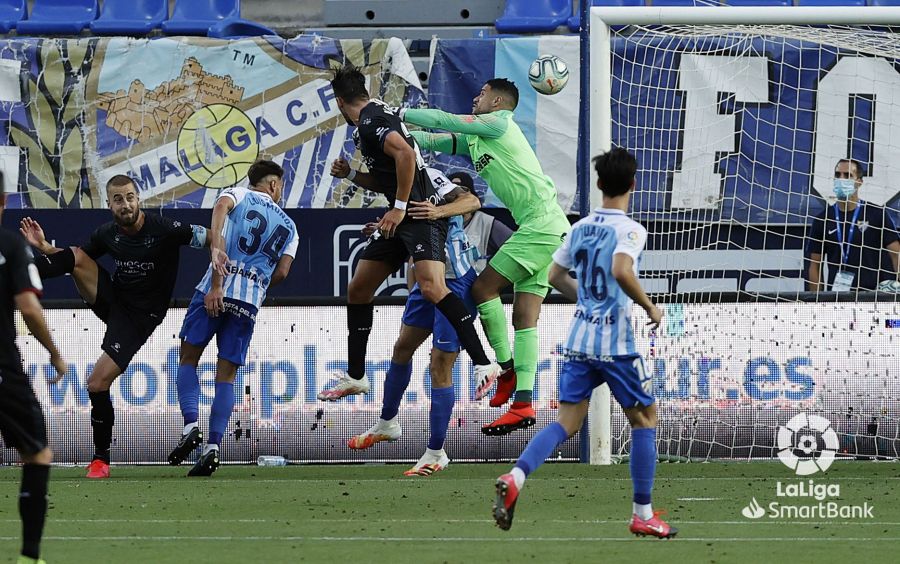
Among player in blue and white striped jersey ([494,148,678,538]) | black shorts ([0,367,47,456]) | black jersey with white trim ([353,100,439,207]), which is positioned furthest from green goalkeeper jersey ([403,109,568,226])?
black shorts ([0,367,47,456])

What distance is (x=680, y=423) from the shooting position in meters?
10.6

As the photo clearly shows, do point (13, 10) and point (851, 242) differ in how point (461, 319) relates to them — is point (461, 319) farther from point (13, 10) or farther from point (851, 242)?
point (13, 10)

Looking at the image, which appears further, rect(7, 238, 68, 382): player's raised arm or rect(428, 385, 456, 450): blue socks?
rect(428, 385, 456, 450): blue socks

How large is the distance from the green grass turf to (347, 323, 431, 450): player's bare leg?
0.29 meters

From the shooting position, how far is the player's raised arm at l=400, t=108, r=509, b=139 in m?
8.88

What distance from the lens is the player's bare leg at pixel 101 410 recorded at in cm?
942

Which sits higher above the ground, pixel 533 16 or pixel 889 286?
pixel 533 16

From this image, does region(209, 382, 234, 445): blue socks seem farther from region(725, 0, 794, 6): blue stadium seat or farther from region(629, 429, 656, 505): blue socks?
region(725, 0, 794, 6): blue stadium seat

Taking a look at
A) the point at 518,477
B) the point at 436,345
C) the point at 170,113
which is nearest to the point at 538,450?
the point at 518,477

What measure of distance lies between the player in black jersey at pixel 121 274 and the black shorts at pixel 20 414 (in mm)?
4315

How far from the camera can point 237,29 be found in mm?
15508

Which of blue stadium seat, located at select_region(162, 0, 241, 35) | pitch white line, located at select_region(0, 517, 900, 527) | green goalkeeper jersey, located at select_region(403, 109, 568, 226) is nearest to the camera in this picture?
pitch white line, located at select_region(0, 517, 900, 527)

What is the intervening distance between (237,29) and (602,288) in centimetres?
1021

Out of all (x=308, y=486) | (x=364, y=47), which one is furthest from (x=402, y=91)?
(x=308, y=486)
